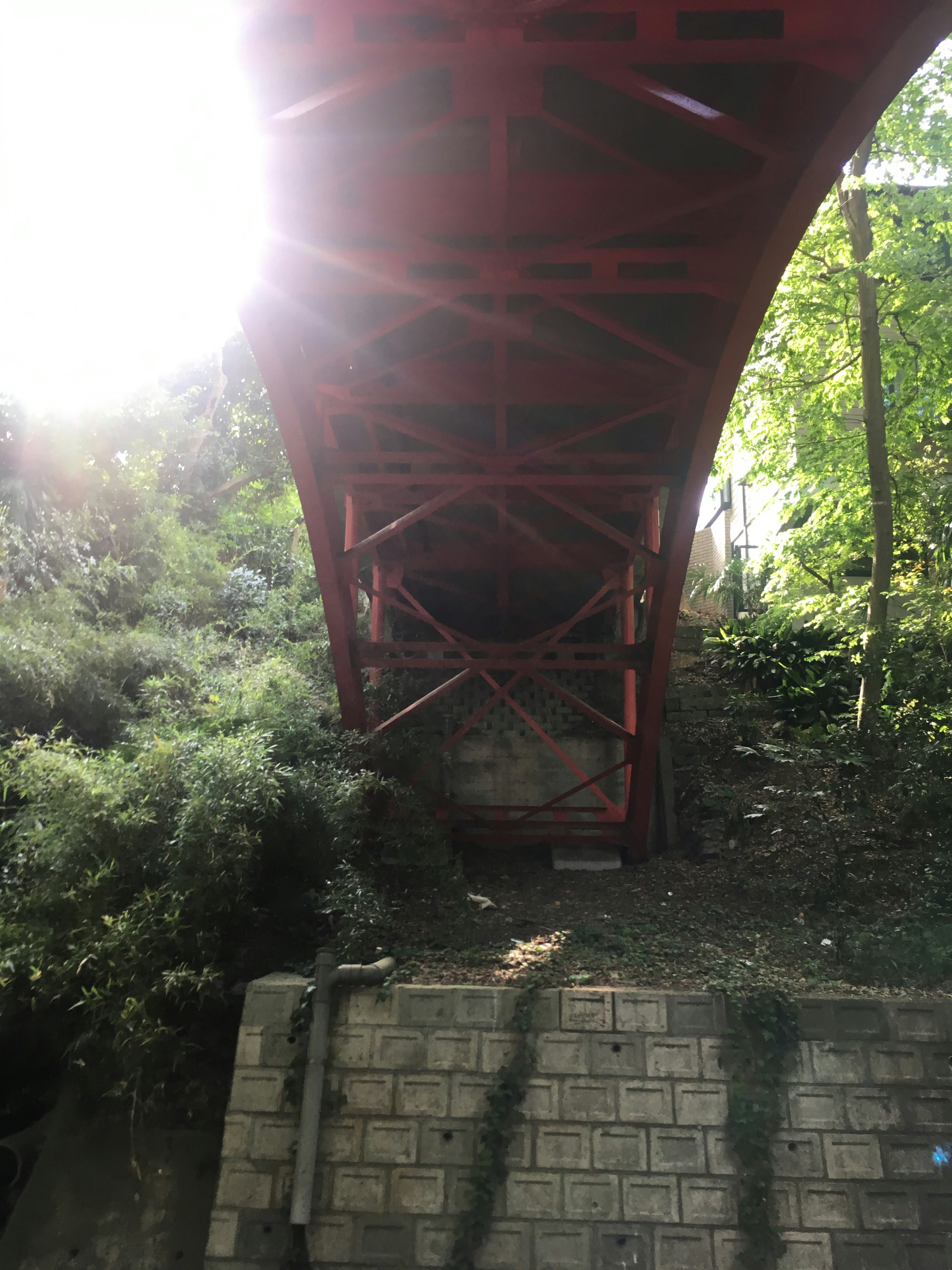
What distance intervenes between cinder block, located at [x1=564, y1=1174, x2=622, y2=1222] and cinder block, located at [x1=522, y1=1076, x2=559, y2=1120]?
0.33 m

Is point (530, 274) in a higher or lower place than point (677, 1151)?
higher

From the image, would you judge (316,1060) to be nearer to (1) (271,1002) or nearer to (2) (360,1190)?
(1) (271,1002)

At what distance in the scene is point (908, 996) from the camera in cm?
487

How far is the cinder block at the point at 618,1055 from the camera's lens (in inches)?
187

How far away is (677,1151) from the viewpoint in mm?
4562

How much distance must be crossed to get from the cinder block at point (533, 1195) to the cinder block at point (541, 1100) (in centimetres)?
29

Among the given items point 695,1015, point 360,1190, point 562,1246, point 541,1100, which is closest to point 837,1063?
point 695,1015

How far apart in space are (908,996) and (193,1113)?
465 cm

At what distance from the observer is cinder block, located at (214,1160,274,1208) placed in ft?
15.2

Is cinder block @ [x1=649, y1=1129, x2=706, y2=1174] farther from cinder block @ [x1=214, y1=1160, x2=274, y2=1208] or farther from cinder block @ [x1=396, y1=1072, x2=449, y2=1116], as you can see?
cinder block @ [x1=214, y1=1160, x2=274, y2=1208]

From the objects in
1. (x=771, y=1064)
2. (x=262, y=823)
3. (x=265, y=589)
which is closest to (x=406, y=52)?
(x=262, y=823)

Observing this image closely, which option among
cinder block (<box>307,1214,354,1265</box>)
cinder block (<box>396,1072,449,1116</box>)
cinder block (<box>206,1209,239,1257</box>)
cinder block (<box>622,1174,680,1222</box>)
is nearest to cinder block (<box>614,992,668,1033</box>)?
cinder block (<box>622,1174,680,1222</box>)

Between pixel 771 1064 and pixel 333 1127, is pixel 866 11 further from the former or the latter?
pixel 333 1127

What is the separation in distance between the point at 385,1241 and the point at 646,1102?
5.65 ft
